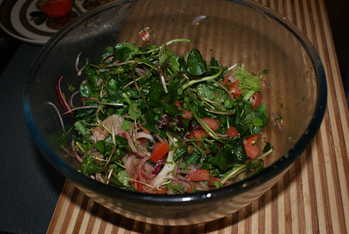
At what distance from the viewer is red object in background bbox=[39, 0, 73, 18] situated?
1962 mm

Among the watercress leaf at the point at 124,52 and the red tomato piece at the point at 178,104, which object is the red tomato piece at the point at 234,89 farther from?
the watercress leaf at the point at 124,52

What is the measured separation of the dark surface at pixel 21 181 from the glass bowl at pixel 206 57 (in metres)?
0.50

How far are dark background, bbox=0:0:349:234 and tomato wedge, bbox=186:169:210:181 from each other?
0.68 meters

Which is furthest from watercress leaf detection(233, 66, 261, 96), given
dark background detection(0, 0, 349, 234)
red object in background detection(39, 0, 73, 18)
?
red object in background detection(39, 0, 73, 18)

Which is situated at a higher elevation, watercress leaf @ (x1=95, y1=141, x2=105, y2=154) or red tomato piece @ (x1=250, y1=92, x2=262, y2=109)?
watercress leaf @ (x1=95, y1=141, x2=105, y2=154)

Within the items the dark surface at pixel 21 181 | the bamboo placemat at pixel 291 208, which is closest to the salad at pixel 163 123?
the bamboo placemat at pixel 291 208

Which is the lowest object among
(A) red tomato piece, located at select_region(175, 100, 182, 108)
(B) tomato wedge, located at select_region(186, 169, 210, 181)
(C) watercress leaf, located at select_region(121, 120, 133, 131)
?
(B) tomato wedge, located at select_region(186, 169, 210, 181)

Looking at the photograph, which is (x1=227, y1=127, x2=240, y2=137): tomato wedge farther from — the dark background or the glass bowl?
the dark background

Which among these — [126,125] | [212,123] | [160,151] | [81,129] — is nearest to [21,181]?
[81,129]

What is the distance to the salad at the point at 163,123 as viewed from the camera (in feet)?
3.44

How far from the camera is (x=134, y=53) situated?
126cm

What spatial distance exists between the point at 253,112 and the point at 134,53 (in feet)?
1.48

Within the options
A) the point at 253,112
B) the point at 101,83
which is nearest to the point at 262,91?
the point at 253,112

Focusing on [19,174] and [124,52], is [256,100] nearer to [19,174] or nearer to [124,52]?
[124,52]
